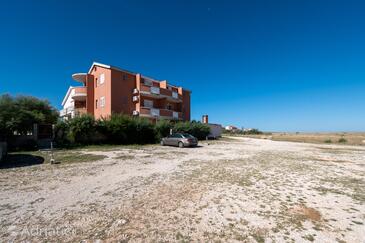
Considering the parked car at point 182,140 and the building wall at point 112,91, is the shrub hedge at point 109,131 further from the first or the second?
the building wall at point 112,91

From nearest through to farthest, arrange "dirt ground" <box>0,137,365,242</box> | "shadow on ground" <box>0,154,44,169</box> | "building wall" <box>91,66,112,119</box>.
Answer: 1. "dirt ground" <box>0,137,365,242</box>
2. "shadow on ground" <box>0,154,44,169</box>
3. "building wall" <box>91,66,112,119</box>

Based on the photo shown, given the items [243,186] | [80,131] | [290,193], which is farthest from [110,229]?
[80,131]

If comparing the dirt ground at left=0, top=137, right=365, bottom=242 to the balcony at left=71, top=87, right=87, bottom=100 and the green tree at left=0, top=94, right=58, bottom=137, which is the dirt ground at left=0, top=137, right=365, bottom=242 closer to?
the green tree at left=0, top=94, right=58, bottom=137

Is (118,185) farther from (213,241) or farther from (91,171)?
(213,241)

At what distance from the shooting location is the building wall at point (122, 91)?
25.4m

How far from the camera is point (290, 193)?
5629 millimetres

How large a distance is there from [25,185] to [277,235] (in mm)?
7978

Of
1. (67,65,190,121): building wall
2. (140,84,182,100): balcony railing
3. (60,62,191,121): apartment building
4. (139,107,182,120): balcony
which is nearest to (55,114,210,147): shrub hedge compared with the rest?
(139,107,182,120): balcony

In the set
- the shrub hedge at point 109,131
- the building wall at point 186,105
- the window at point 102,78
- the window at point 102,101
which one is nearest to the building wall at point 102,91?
the window at point 102,101

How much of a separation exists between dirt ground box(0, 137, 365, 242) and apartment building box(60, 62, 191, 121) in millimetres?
19475

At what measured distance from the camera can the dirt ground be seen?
334 centimetres

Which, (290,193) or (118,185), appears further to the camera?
(118,185)

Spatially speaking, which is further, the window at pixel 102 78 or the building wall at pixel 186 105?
the building wall at pixel 186 105

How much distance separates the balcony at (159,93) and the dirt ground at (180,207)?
21246 millimetres
